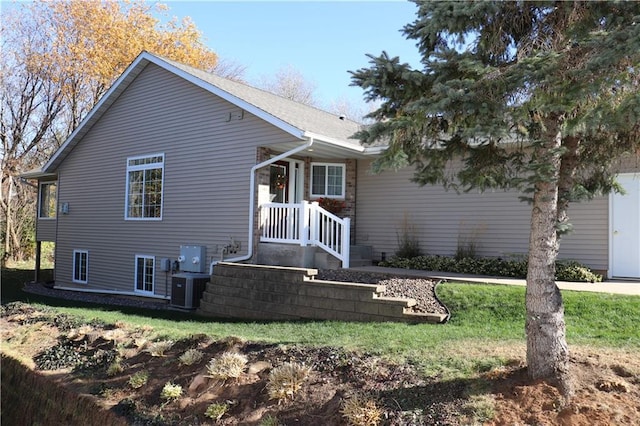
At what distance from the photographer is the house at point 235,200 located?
9.66 metres

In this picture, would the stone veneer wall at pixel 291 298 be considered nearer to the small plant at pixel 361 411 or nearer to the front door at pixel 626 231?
the small plant at pixel 361 411

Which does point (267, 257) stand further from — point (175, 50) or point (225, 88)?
point (175, 50)

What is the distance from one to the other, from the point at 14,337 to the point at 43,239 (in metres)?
9.56

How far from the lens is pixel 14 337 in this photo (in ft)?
25.9

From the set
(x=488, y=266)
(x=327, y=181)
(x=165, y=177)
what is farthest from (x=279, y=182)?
(x=488, y=266)

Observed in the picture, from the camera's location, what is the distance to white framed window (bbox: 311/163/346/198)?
11.8 meters

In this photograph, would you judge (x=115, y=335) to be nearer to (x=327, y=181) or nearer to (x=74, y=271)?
(x=327, y=181)

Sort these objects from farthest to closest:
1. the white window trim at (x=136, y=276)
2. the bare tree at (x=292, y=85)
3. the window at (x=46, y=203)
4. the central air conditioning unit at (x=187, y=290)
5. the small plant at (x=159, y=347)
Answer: the bare tree at (x=292, y=85) → the window at (x=46, y=203) → the white window trim at (x=136, y=276) → the central air conditioning unit at (x=187, y=290) → the small plant at (x=159, y=347)

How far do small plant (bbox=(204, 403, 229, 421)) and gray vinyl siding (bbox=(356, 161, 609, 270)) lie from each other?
21.4 feet

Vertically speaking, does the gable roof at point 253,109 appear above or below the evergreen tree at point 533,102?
above

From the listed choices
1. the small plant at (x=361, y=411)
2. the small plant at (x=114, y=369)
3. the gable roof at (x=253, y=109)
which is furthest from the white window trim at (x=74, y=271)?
the small plant at (x=361, y=411)

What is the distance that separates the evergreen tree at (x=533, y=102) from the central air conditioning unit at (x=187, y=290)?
20.9 feet

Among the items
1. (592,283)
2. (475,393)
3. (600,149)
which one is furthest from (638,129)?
(592,283)

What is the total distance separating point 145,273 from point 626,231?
10.8 metres
